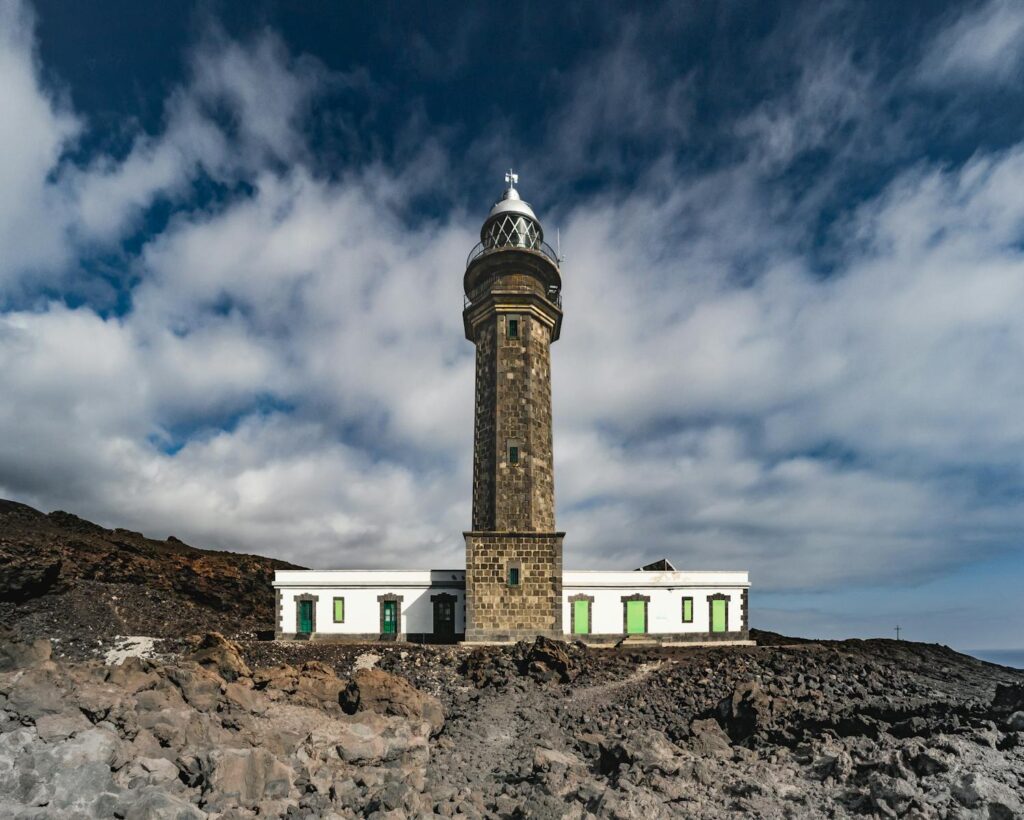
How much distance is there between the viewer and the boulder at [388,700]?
15.5 m

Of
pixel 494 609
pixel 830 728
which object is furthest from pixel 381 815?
pixel 494 609

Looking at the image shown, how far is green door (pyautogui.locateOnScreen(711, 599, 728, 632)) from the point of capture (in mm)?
25500

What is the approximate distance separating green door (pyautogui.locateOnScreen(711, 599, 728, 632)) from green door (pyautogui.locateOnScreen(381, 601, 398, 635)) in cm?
1292

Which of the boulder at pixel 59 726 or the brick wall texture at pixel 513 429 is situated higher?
the brick wall texture at pixel 513 429

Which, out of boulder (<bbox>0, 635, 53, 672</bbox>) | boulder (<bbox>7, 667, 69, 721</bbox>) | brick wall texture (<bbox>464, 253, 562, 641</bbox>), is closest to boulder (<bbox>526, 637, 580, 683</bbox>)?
brick wall texture (<bbox>464, 253, 562, 641</bbox>)

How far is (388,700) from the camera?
15711 mm

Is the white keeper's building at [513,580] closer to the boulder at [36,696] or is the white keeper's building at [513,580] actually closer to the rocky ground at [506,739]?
the rocky ground at [506,739]

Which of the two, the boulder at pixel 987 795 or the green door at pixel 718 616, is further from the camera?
the green door at pixel 718 616

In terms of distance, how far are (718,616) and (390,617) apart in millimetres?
13400

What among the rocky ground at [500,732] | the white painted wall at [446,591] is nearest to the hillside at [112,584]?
the rocky ground at [500,732]

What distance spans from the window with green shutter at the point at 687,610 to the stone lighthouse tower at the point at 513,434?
19.3ft

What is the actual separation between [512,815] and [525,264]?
807 inches

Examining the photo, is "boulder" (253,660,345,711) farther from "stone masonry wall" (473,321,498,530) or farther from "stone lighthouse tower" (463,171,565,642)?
"stone masonry wall" (473,321,498,530)

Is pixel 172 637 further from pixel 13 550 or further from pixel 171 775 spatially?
pixel 171 775
